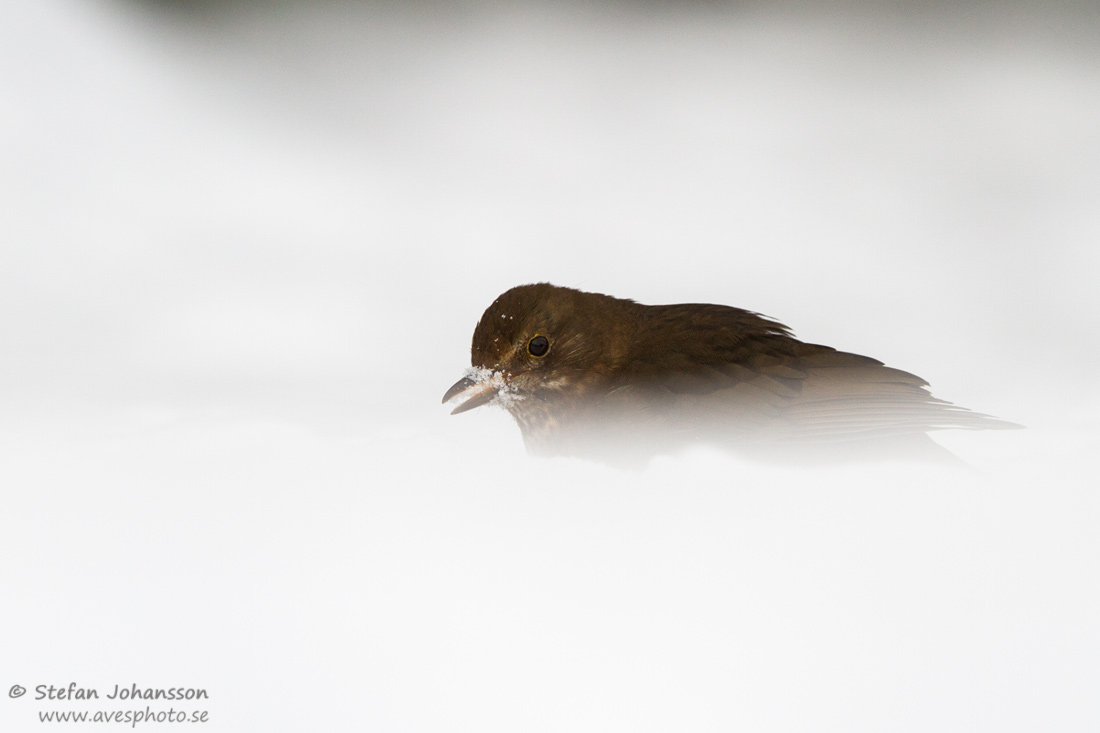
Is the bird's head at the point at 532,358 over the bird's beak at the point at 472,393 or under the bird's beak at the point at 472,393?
over

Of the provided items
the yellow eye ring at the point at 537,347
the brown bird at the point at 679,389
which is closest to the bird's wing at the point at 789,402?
the brown bird at the point at 679,389

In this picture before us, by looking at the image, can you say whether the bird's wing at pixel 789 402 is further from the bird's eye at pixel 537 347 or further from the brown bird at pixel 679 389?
the bird's eye at pixel 537 347

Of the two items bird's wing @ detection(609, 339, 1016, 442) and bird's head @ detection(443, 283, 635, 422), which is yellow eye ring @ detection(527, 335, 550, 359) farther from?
bird's wing @ detection(609, 339, 1016, 442)

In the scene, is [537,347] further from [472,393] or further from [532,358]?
[472,393]

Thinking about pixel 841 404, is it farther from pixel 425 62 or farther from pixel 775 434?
pixel 425 62

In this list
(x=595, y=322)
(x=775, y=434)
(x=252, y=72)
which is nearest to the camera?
(x=775, y=434)

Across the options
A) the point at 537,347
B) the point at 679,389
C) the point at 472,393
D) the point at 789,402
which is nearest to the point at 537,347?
the point at 537,347

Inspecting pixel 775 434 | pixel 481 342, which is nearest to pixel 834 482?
pixel 775 434

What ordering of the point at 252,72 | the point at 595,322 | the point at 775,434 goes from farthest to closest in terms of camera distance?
the point at 252,72 < the point at 595,322 < the point at 775,434
